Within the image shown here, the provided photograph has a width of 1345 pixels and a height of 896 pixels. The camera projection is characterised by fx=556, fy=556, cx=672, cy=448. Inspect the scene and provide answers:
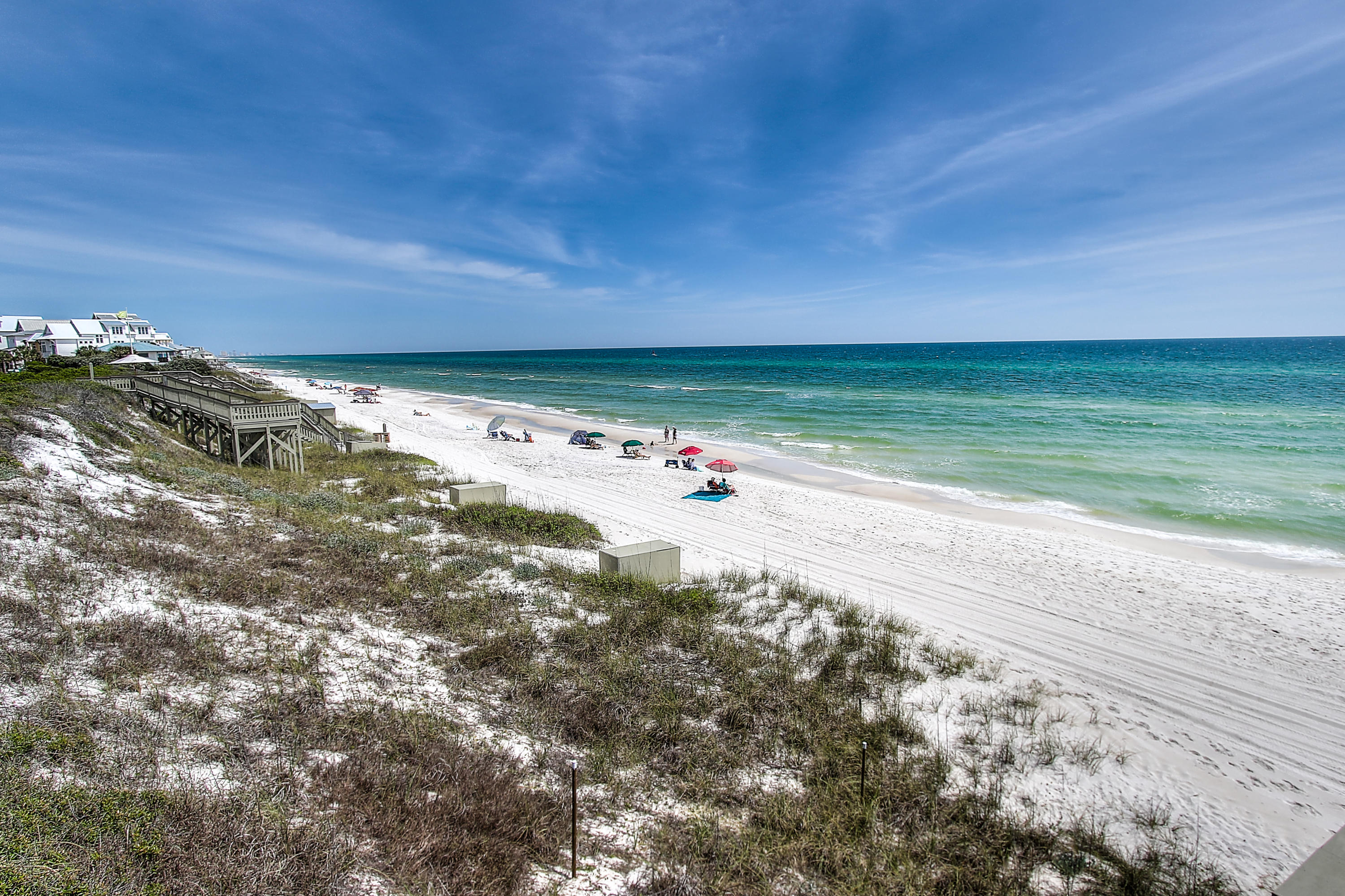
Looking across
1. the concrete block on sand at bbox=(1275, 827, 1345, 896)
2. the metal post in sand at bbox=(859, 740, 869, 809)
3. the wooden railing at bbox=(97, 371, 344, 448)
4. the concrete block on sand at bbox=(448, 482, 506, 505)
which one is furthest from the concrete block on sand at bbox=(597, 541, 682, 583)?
the wooden railing at bbox=(97, 371, 344, 448)

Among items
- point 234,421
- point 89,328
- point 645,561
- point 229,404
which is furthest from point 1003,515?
point 89,328

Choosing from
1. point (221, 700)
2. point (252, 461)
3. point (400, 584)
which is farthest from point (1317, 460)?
point (252, 461)

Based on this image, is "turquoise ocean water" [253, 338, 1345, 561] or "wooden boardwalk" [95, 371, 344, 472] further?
"turquoise ocean water" [253, 338, 1345, 561]

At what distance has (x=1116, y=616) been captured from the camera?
11.3 metres

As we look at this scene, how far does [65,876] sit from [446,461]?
23306mm

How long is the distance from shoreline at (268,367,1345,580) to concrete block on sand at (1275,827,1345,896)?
13559 mm

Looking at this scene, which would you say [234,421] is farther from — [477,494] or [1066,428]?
[1066,428]

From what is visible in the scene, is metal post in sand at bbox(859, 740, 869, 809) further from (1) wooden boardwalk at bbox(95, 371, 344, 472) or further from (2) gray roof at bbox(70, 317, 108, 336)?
(2) gray roof at bbox(70, 317, 108, 336)

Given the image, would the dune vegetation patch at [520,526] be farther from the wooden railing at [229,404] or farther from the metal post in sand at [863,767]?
the wooden railing at [229,404]

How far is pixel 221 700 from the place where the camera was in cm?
559

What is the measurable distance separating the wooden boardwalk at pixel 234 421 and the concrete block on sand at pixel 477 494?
820 centimetres

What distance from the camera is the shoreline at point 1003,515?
14.8 m

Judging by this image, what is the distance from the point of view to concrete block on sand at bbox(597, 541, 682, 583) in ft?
35.6

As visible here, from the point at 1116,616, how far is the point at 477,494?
15436 millimetres
